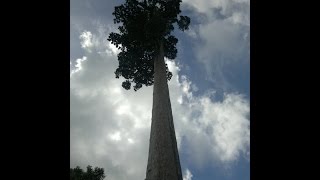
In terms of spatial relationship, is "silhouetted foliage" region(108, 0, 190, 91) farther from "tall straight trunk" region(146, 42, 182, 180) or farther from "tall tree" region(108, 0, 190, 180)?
"tall straight trunk" region(146, 42, 182, 180)

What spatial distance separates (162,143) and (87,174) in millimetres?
7459

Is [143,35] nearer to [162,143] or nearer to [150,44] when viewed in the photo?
[150,44]

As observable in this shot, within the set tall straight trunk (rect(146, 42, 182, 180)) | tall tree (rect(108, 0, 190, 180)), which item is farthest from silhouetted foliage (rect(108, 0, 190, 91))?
tall straight trunk (rect(146, 42, 182, 180))

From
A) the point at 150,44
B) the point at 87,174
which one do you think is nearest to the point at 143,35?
the point at 150,44

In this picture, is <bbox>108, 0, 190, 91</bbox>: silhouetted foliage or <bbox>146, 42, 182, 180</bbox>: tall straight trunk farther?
<bbox>108, 0, 190, 91</bbox>: silhouetted foliage

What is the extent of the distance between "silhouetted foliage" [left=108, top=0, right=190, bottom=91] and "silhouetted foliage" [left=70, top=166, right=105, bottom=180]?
15.1 feet

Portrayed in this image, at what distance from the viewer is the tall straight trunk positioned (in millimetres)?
9211

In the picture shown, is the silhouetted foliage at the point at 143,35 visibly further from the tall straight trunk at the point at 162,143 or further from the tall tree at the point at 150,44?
the tall straight trunk at the point at 162,143

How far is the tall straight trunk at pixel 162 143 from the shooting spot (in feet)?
30.2
